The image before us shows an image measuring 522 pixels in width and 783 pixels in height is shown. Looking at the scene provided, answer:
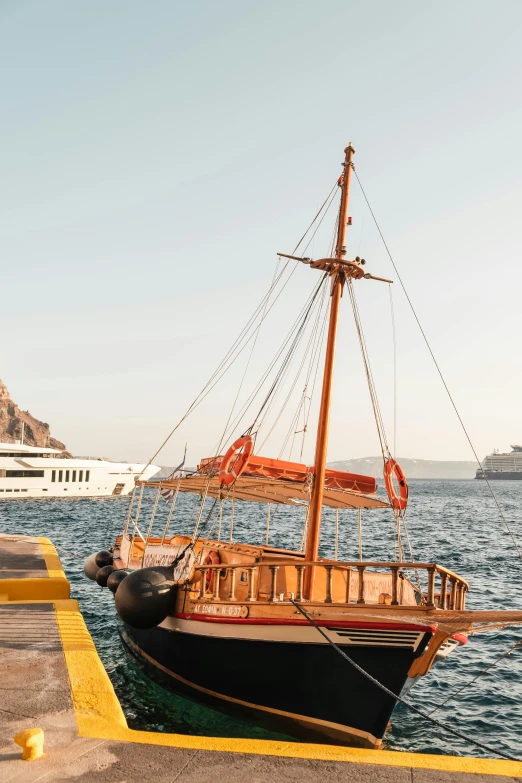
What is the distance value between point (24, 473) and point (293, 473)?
58176 millimetres

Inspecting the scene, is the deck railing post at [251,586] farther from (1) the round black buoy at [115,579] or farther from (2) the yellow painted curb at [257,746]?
(1) the round black buoy at [115,579]

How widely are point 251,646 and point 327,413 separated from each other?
15.5 ft

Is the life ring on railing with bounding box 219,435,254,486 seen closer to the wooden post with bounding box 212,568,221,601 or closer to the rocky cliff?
the wooden post with bounding box 212,568,221,601

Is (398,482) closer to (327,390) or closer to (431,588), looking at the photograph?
(327,390)

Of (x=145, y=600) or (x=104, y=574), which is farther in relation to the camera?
(x=104, y=574)

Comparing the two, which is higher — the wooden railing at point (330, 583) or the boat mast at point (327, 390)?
the boat mast at point (327, 390)

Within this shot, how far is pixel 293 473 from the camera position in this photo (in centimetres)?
1266

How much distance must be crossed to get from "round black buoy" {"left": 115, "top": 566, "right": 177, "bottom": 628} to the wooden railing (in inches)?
26.8

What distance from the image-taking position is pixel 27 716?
7.55 metres

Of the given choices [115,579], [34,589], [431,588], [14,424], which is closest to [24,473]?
[34,589]

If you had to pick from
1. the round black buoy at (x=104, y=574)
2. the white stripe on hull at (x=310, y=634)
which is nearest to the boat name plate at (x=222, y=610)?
the white stripe on hull at (x=310, y=634)

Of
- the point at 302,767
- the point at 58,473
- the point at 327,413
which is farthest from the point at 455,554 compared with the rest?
the point at 58,473

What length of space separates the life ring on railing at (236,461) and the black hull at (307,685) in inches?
116

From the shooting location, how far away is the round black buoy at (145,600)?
10.9 m
